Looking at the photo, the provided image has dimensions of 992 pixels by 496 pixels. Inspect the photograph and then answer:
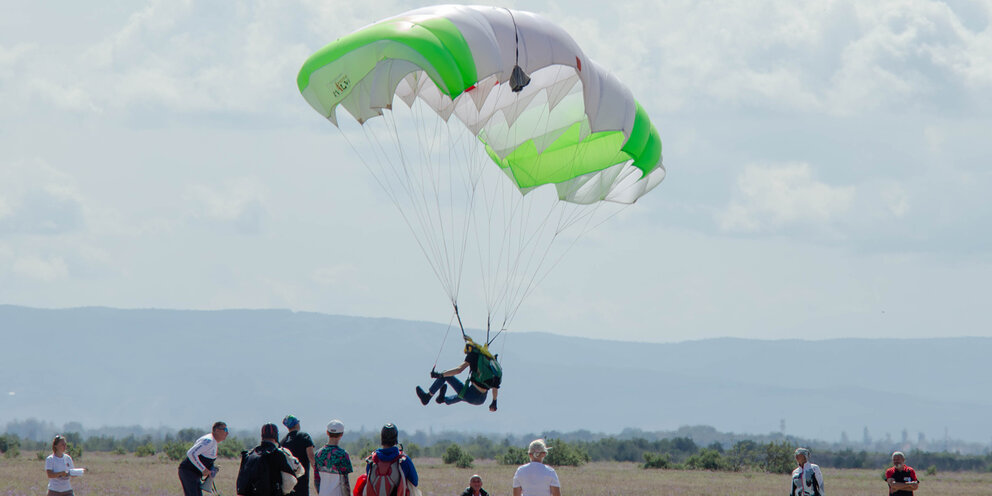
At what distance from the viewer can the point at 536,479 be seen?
517 inches

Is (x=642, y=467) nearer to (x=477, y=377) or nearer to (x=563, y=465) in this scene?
(x=563, y=465)

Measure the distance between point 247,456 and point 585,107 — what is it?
861 centimetres

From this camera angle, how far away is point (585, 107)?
19.4 m

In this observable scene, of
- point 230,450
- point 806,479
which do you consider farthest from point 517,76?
point 230,450

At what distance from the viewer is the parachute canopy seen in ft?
55.7

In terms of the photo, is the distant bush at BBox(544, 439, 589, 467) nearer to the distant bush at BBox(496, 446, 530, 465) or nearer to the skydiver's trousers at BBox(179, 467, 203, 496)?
the distant bush at BBox(496, 446, 530, 465)

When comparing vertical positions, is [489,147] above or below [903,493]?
above

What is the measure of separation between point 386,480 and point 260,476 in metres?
1.36

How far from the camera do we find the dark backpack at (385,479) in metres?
12.2

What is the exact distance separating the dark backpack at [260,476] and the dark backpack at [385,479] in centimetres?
109

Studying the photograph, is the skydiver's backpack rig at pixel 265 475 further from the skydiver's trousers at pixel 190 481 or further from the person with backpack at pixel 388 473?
the skydiver's trousers at pixel 190 481

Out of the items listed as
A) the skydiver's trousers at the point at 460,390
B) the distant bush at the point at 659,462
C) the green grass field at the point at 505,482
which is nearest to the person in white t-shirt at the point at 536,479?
the skydiver's trousers at the point at 460,390

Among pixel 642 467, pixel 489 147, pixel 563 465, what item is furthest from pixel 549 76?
pixel 642 467

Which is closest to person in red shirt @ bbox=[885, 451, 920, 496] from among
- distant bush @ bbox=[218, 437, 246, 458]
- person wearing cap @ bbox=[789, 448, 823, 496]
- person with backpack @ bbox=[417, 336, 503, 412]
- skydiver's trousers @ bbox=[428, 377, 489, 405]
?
person wearing cap @ bbox=[789, 448, 823, 496]
